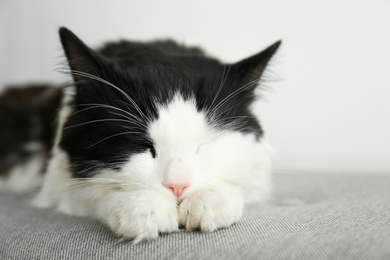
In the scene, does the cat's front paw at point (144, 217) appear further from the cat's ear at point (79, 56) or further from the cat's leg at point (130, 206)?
the cat's ear at point (79, 56)

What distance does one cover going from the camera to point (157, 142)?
1.23 metres

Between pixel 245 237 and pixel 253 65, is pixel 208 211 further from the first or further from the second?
pixel 253 65

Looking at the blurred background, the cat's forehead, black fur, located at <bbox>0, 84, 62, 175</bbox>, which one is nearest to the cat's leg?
the cat's forehead

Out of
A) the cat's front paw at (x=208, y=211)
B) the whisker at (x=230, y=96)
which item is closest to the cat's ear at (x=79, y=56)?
the whisker at (x=230, y=96)

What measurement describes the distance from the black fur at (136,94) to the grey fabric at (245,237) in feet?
0.81

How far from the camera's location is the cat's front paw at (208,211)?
1.09 meters

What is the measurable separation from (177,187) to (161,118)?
24 centimetres

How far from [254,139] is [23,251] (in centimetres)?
89

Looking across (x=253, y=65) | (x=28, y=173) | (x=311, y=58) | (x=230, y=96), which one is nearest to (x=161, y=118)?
(x=230, y=96)

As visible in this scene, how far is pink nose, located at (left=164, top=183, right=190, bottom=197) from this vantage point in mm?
1157

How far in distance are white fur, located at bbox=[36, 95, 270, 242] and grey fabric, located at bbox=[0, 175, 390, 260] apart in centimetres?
5

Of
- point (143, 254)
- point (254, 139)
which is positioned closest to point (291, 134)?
point (254, 139)

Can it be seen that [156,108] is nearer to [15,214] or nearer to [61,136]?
[61,136]

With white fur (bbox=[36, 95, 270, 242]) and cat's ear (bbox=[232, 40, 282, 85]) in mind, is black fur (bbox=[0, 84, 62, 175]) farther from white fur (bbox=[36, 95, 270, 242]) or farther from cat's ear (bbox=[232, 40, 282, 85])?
cat's ear (bbox=[232, 40, 282, 85])
